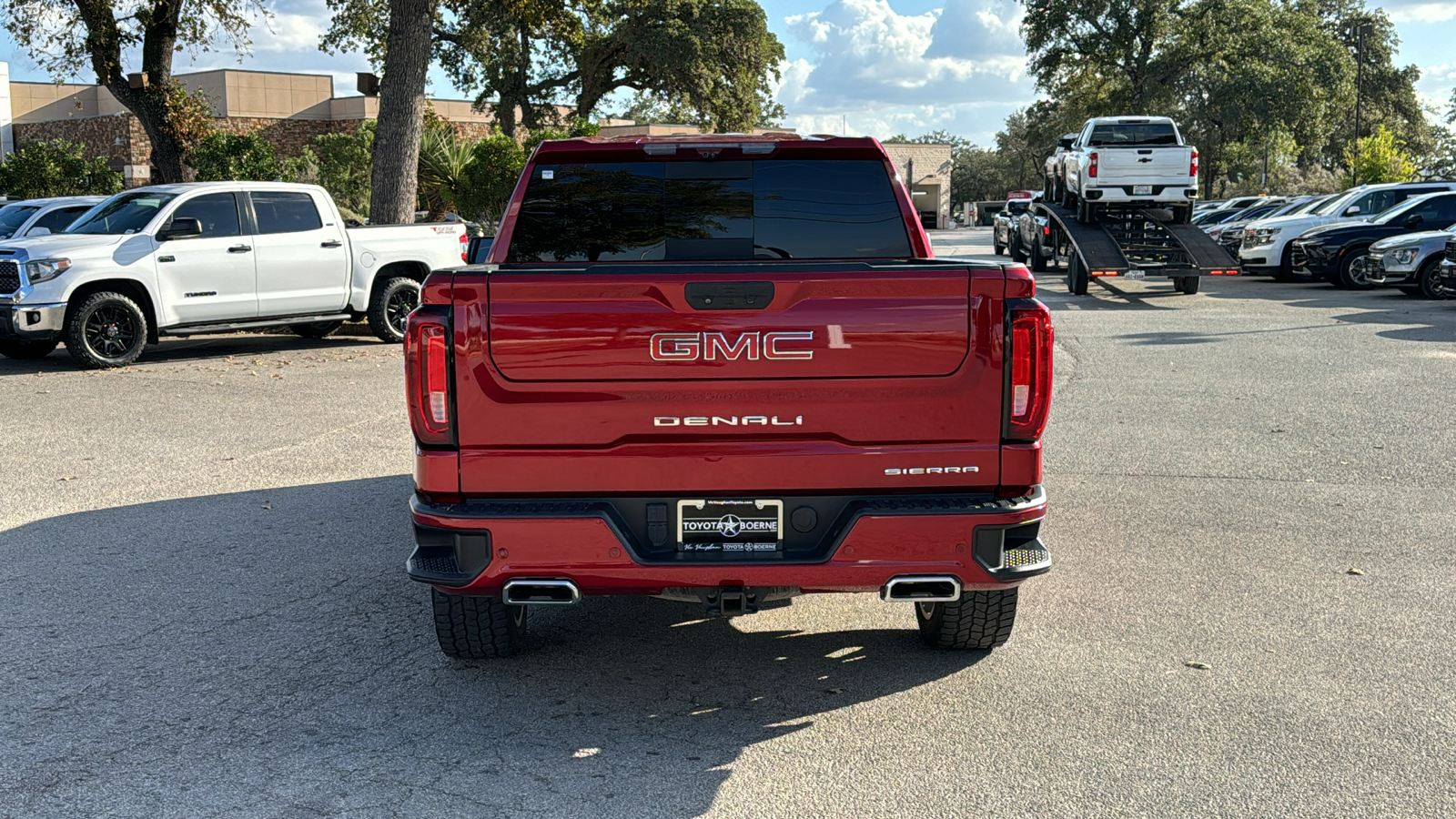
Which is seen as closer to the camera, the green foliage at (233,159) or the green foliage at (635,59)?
the green foliage at (233,159)

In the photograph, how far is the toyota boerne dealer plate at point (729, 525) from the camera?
4.27 metres

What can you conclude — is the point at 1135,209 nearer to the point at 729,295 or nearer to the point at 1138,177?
the point at 1138,177

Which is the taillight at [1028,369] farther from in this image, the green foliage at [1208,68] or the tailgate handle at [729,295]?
the green foliage at [1208,68]

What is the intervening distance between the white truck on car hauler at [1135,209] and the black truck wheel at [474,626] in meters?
17.9

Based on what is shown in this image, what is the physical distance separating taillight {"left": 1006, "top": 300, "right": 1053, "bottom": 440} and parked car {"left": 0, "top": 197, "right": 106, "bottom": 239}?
58.3 feet

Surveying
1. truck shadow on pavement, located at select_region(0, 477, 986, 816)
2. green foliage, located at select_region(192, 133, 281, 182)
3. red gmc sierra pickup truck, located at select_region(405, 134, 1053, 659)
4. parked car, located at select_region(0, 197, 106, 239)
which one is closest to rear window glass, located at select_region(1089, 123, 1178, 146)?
parked car, located at select_region(0, 197, 106, 239)

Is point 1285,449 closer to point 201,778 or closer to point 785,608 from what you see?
point 785,608

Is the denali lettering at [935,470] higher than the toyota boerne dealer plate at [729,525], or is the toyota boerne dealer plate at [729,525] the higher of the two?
the denali lettering at [935,470]

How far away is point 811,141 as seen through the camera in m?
5.43

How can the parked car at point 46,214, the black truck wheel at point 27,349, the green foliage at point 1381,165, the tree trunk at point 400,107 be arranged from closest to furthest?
the black truck wheel at point 27,349
the tree trunk at point 400,107
the parked car at point 46,214
the green foliage at point 1381,165

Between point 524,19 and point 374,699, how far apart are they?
65.6 ft

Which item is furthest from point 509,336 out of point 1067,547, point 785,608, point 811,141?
point 1067,547

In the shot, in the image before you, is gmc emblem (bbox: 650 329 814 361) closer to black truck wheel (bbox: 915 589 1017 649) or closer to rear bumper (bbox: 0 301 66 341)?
black truck wheel (bbox: 915 589 1017 649)

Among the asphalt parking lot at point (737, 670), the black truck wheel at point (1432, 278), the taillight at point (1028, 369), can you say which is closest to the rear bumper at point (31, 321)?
the asphalt parking lot at point (737, 670)
